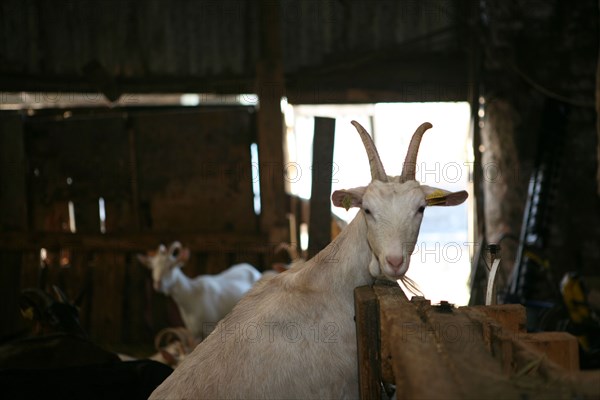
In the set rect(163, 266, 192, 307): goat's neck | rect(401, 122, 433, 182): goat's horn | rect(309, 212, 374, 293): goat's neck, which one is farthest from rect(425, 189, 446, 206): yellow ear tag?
rect(163, 266, 192, 307): goat's neck

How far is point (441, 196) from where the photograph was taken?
352cm

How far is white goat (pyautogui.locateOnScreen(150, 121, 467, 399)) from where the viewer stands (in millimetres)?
3131

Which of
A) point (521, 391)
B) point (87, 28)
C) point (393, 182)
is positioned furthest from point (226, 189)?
point (521, 391)

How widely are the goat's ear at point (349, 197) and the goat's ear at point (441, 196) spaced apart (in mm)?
322

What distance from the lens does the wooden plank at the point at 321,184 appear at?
6.04 metres

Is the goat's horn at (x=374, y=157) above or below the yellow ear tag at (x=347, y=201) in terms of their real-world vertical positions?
above

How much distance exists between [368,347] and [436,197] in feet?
3.24

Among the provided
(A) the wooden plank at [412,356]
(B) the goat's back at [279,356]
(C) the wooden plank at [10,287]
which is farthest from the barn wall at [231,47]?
(A) the wooden plank at [412,356]

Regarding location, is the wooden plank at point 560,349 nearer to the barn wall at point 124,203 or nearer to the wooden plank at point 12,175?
the barn wall at point 124,203

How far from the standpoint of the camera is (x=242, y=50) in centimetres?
1028

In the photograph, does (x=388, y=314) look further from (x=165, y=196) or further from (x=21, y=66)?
(x=21, y=66)

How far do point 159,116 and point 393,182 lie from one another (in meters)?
6.76

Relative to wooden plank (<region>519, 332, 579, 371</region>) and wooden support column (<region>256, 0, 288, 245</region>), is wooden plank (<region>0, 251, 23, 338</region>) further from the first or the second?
wooden plank (<region>519, 332, 579, 371</region>)

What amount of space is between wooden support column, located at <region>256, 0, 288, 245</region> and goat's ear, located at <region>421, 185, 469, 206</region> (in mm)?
5560
